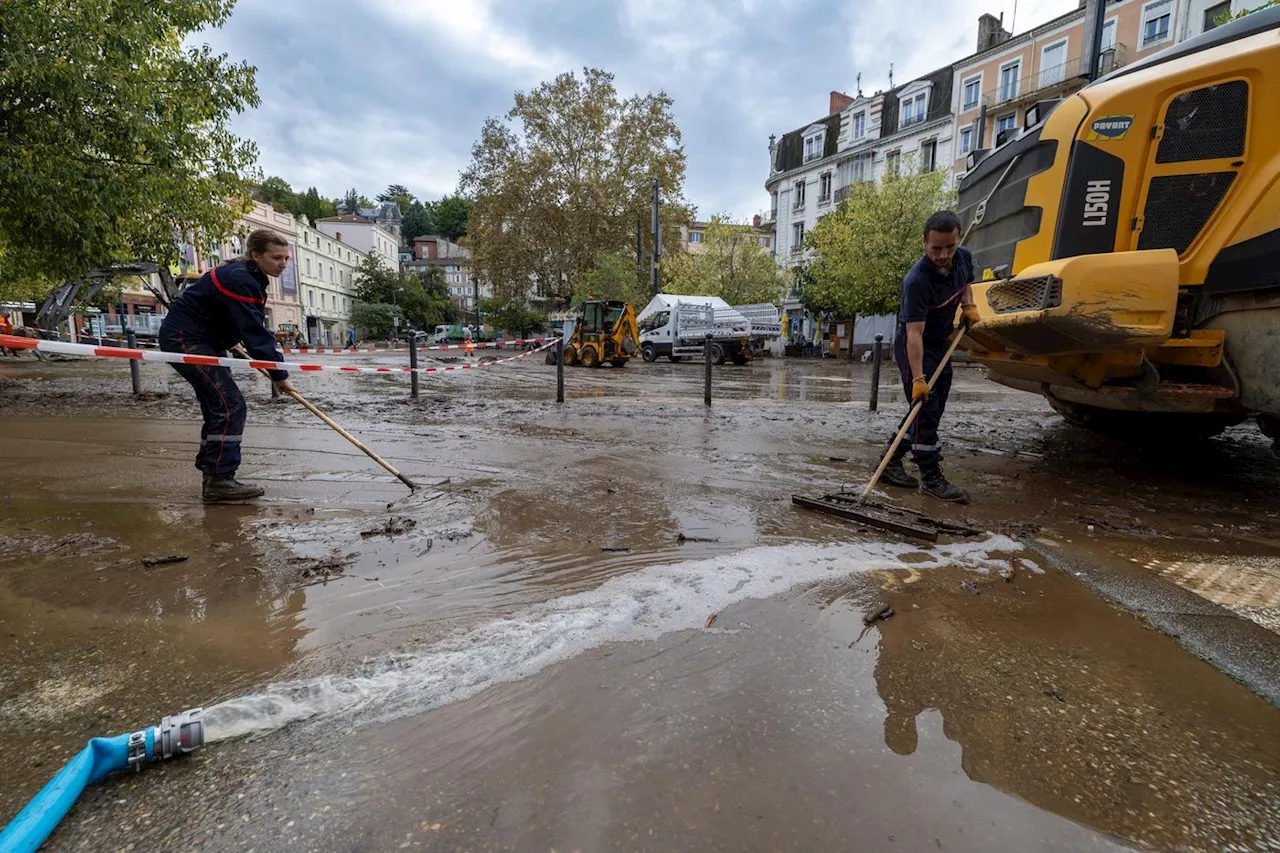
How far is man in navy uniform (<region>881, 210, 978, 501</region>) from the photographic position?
4117 millimetres

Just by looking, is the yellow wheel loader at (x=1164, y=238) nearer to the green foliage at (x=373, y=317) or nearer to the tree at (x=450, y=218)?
the green foliage at (x=373, y=317)

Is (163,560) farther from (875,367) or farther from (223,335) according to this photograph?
(875,367)

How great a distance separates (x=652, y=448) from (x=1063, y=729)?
4372mm

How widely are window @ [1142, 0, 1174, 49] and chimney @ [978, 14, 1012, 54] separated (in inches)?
302

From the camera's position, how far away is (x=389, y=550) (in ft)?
10.2

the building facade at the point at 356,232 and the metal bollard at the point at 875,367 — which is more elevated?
the building facade at the point at 356,232

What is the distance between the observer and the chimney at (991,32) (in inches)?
1240

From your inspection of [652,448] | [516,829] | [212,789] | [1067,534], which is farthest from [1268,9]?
[212,789]

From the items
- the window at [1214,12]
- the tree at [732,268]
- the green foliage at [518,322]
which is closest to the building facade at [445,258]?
the green foliage at [518,322]

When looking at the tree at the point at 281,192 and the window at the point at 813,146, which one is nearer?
the window at the point at 813,146

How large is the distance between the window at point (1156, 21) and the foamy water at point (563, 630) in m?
31.5

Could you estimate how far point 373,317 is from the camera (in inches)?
2362

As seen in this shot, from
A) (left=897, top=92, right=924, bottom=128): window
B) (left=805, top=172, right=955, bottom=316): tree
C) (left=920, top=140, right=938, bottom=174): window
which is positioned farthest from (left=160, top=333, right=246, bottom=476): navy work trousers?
(left=897, top=92, right=924, bottom=128): window

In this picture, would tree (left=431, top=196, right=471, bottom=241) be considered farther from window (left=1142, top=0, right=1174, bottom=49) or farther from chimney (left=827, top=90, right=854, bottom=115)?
window (left=1142, top=0, right=1174, bottom=49)
